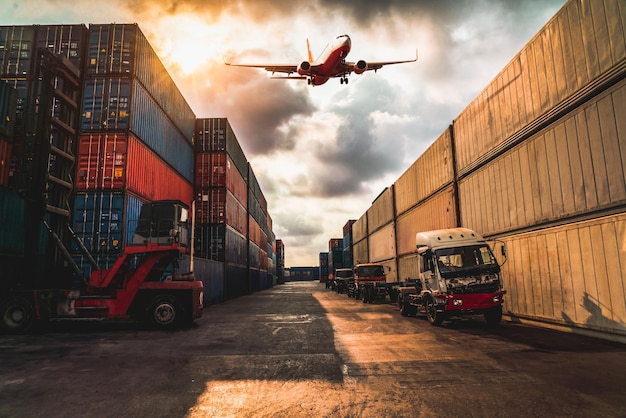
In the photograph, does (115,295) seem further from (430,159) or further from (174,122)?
(430,159)

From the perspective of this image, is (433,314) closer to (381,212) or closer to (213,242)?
(213,242)

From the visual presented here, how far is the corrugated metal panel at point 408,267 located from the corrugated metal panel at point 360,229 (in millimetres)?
16106

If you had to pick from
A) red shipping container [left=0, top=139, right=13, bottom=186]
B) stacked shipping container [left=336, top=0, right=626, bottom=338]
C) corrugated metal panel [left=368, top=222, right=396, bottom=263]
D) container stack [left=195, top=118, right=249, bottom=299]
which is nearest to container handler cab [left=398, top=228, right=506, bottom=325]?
stacked shipping container [left=336, top=0, right=626, bottom=338]

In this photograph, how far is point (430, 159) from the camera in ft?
74.9

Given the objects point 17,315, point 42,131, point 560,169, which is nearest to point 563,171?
point 560,169

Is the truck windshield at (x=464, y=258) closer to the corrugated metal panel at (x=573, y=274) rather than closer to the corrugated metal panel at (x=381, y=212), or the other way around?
the corrugated metal panel at (x=573, y=274)

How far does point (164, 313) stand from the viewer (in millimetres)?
13023

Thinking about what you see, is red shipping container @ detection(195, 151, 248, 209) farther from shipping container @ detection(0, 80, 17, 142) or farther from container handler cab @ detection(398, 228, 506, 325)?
container handler cab @ detection(398, 228, 506, 325)

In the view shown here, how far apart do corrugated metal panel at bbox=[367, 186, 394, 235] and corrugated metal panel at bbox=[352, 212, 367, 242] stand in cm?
276

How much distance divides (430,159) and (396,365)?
57.1 feet

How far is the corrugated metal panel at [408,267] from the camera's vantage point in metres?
24.1

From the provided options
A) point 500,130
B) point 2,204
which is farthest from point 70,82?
point 500,130

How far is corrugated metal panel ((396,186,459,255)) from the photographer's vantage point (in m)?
19.6

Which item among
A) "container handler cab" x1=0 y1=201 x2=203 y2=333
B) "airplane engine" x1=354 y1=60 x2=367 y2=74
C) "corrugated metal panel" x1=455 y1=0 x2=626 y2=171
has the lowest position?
"container handler cab" x1=0 y1=201 x2=203 y2=333
